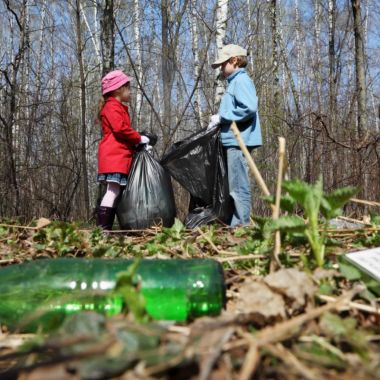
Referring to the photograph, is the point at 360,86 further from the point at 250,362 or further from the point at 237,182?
the point at 250,362

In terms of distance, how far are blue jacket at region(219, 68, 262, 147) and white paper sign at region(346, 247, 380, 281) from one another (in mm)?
2755

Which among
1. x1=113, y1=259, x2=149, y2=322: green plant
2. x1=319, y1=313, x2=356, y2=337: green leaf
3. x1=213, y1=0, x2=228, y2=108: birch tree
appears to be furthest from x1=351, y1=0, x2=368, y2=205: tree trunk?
x1=113, y1=259, x2=149, y2=322: green plant

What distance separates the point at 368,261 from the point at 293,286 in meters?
0.28

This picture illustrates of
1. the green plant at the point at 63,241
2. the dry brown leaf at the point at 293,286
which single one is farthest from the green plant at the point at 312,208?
the green plant at the point at 63,241

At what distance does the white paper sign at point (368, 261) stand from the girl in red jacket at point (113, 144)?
3.03 meters

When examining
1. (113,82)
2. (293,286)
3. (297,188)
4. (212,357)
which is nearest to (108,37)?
(113,82)

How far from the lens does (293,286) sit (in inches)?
36.7

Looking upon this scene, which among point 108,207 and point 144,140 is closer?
point 108,207

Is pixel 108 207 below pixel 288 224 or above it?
below

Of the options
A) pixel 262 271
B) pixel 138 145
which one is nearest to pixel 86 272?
pixel 262 271

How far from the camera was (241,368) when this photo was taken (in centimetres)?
64

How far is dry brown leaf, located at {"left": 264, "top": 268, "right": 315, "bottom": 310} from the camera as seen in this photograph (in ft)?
3.01

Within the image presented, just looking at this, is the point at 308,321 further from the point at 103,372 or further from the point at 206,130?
the point at 206,130

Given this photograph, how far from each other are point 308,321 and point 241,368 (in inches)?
8.1
